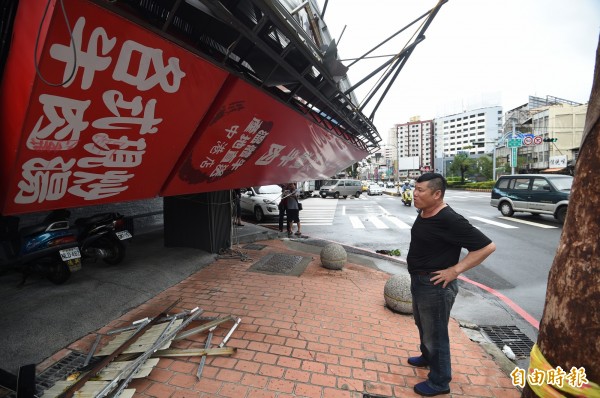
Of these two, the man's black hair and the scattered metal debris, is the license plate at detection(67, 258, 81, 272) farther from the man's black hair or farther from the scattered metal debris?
the man's black hair

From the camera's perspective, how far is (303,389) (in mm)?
2775

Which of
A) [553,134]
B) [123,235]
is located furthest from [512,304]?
[553,134]

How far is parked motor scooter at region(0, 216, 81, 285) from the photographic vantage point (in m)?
4.48

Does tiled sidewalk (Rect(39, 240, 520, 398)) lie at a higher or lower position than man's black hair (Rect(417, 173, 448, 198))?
lower

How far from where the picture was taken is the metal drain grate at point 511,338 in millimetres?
3745

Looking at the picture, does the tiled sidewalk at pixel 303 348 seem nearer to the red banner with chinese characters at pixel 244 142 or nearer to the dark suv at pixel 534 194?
the red banner with chinese characters at pixel 244 142

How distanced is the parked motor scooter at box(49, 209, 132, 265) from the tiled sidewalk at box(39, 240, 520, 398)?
1474 millimetres

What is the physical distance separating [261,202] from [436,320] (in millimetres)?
11462

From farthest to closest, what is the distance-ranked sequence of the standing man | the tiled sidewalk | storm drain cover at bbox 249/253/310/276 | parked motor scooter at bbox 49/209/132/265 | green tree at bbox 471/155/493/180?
green tree at bbox 471/155/493/180 → storm drain cover at bbox 249/253/310/276 → parked motor scooter at bbox 49/209/132/265 → the tiled sidewalk → the standing man

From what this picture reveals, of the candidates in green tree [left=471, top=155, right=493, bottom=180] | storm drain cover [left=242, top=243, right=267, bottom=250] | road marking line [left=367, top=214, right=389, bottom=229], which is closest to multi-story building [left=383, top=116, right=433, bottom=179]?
green tree [left=471, top=155, right=493, bottom=180]

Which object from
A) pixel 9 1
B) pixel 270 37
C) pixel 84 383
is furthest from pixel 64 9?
pixel 84 383

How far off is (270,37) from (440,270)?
2.88 m

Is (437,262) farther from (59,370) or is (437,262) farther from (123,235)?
(123,235)

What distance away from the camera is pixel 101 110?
235 centimetres
